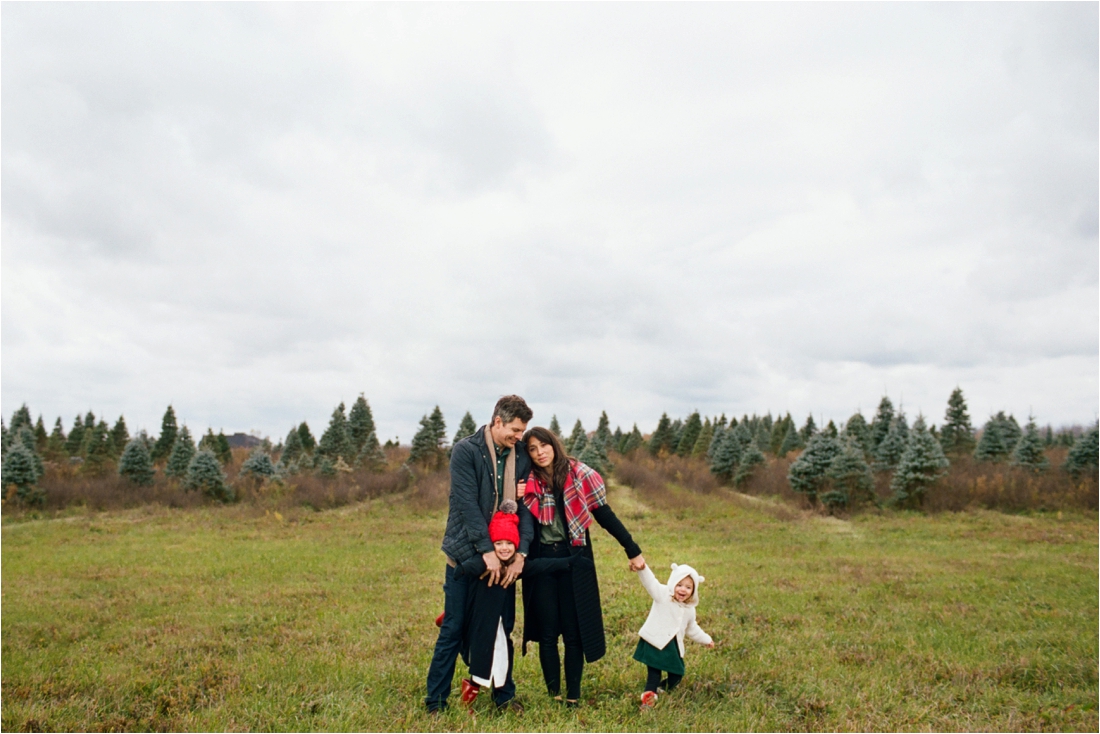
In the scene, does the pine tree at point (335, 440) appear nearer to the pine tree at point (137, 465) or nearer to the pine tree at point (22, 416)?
the pine tree at point (137, 465)

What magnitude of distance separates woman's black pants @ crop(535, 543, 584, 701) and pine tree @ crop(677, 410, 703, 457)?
173 feet

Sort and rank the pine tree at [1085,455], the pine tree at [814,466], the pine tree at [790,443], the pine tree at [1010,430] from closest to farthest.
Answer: the pine tree at [1085,455] < the pine tree at [814,466] < the pine tree at [1010,430] < the pine tree at [790,443]

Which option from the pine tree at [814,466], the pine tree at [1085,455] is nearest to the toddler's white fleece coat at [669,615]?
the pine tree at [814,466]

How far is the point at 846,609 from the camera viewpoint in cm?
936

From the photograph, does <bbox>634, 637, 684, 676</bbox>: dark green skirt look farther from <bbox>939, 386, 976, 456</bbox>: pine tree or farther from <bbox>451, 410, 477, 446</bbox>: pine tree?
<bbox>939, 386, 976, 456</bbox>: pine tree

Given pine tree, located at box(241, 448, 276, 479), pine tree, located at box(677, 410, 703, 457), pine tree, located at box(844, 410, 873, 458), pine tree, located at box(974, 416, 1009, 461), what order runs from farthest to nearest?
pine tree, located at box(677, 410, 703, 457) → pine tree, located at box(844, 410, 873, 458) → pine tree, located at box(974, 416, 1009, 461) → pine tree, located at box(241, 448, 276, 479)

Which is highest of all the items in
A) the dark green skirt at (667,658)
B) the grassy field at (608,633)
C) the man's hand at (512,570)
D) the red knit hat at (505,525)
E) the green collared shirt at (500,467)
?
the green collared shirt at (500,467)

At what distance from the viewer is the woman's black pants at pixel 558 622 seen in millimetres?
4805

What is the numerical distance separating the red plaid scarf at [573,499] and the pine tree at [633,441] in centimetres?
6041

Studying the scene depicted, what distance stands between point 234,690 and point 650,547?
12.4 meters

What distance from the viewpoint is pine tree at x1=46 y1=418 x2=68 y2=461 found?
4691 cm

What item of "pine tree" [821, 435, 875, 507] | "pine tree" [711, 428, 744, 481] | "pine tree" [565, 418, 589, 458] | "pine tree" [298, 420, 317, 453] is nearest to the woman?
"pine tree" [821, 435, 875, 507]

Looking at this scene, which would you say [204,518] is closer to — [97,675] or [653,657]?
[97,675]

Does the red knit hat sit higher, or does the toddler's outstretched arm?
the red knit hat
